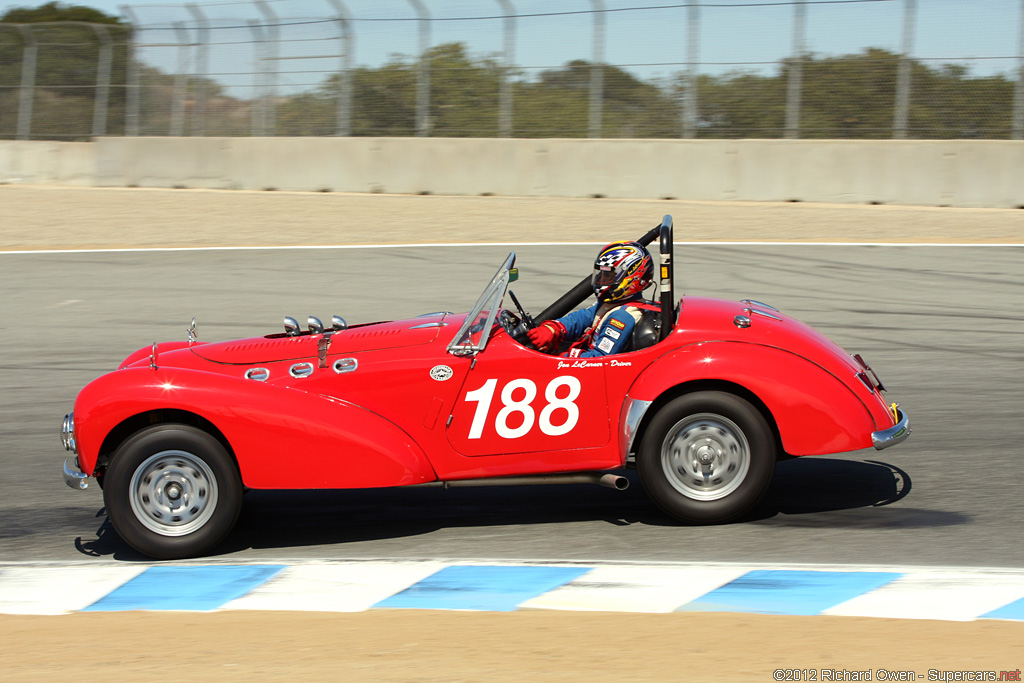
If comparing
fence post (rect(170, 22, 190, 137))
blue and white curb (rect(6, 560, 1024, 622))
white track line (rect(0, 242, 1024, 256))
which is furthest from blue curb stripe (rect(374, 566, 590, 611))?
fence post (rect(170, 22, 190, 137))

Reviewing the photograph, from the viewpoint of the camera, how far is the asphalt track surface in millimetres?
5148

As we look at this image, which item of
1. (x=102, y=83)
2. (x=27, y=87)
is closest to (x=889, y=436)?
(x=102, y=83)

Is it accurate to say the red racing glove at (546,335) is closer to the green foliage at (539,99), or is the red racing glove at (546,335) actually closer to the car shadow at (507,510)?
the car shadow at (507,510)

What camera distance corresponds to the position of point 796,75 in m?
18.5

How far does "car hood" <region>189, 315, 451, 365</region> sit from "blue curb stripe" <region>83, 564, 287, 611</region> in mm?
1047

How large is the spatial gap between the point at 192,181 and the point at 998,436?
18483mm

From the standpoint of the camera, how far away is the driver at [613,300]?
547cm

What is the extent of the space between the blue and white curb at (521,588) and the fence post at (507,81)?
16.5 m

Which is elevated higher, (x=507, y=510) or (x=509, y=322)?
(x=509, y=322)

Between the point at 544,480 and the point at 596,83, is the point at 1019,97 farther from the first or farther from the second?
the point at 544,480

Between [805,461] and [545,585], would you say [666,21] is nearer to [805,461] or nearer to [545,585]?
[805,461]

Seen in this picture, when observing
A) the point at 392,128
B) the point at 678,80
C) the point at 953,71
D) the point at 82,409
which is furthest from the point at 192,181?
the point at 82,409

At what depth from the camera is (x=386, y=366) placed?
16.9ft

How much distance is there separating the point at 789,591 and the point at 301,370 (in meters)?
2.49
